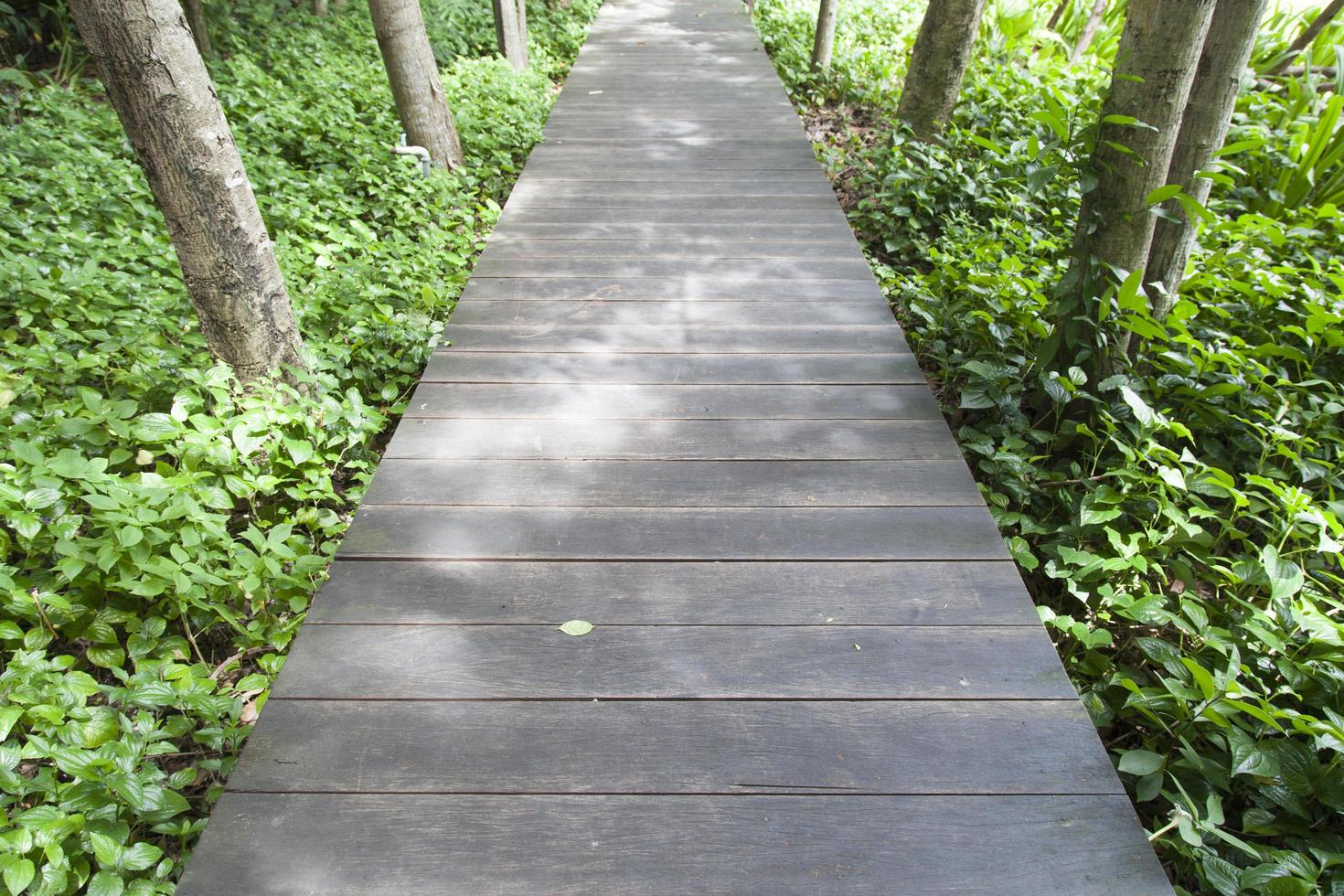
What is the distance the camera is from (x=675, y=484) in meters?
2.53

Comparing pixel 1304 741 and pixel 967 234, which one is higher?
pixel 967 234

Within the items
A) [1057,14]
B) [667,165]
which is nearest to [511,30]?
[667,165]

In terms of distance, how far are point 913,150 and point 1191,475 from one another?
3.33 meters

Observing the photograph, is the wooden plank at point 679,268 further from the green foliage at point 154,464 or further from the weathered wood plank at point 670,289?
the green foliage at point 154,464

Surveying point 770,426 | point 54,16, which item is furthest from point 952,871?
point 54,16

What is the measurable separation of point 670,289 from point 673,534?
1.71m

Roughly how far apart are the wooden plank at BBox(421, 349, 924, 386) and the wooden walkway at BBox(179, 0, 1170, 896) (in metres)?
0.01

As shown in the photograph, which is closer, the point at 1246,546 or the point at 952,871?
the point at 952,871

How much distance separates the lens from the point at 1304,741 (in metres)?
1.94

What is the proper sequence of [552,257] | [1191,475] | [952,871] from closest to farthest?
1. [952,871]
2. [1191,475]
3. [552,257]

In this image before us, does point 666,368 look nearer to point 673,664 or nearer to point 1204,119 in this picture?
point 673,664

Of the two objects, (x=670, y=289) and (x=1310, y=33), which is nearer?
(x=670, y=289)

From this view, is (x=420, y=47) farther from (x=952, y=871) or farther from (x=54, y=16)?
(x=952, y=871)

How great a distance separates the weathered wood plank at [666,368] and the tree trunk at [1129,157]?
0.62 m
